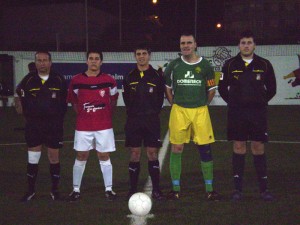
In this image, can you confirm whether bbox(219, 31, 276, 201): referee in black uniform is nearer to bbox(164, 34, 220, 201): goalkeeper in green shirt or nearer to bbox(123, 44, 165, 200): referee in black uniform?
bbox(164, 34, 220, 201): goalkeeper in green shirt

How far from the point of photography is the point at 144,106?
563 cm

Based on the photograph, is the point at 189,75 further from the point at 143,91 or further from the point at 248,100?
the point at 248,100

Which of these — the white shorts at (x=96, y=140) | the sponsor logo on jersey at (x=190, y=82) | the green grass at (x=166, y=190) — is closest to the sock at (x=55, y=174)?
the green grass at (x=166, y=190)

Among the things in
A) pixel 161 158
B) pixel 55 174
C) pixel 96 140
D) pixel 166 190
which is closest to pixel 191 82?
pixel 96 140

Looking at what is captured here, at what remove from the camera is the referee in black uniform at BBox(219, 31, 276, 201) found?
552cm

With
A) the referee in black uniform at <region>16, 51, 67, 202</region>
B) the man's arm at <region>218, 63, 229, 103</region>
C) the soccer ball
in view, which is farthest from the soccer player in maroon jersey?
the man's arm at <region>218, 63, 229, 103</region>

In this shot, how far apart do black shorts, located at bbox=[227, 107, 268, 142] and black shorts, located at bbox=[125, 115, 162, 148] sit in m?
0.94

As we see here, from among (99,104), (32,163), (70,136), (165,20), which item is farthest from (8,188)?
(165,20)

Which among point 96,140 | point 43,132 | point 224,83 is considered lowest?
point 96,140

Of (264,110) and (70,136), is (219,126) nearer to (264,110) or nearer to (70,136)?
(70,136)

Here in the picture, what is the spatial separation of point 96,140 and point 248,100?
195 centimetres

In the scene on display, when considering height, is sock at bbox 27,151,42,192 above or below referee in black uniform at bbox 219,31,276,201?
below

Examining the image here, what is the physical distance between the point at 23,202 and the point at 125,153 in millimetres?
3593

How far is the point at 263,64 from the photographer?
5.57 m
